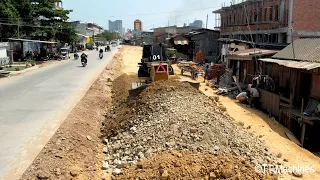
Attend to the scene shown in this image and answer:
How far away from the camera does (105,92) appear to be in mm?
21234

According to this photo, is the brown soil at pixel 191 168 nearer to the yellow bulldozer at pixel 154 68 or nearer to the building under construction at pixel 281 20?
the yellow bulldozer at pixel 154 68

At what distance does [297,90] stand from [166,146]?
9671 mm

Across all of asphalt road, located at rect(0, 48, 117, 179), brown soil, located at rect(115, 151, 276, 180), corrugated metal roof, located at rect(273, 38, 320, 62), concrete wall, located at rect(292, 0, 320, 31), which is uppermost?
concrete wall, located at rect(292, 0, 320, 31)

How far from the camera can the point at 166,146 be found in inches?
396

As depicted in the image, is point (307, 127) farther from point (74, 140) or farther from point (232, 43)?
point (232, 43)

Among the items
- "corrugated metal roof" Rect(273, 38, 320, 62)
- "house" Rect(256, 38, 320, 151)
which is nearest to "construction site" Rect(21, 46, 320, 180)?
"house" Rect(256, 38, 320, 151)

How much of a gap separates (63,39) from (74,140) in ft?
129

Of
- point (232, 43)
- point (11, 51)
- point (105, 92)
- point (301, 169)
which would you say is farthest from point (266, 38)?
point (11, 51)

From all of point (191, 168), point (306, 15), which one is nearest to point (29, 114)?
point (191, 168)

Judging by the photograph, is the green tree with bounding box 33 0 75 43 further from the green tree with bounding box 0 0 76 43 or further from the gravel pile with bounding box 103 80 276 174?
the gravel pile with bounding box 103 80 276 174

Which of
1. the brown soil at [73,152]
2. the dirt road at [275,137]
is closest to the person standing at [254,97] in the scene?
the dirt road at [275,137]

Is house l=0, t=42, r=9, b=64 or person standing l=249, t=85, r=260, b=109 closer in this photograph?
person standing l=249, t=85, r=260, b=109

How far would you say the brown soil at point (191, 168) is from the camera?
27.7 feet

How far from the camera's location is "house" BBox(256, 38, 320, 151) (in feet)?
46.2
